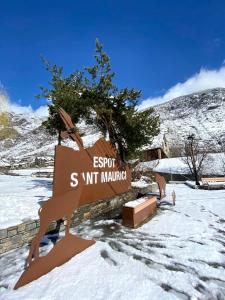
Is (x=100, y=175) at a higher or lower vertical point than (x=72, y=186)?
higher

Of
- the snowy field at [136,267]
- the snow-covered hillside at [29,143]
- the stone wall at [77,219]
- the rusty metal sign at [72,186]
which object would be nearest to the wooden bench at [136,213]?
the snowy field at [136,267]

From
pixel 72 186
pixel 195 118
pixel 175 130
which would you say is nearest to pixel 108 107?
pixel 72 186

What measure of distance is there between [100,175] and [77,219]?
5.88ft

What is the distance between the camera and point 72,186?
21.8ft

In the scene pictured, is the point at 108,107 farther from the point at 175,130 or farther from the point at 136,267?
the point at 175,130

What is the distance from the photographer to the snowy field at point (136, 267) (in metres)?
3.51

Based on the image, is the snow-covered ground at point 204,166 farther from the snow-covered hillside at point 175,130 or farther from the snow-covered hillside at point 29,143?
the snow-covered hillside at point 175,130

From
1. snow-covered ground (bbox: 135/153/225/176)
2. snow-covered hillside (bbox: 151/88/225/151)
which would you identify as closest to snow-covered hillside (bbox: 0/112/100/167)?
snow-covered ground (bbox: 135/153/225/176)

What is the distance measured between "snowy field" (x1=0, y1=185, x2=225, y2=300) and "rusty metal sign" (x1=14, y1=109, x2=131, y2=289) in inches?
7.1

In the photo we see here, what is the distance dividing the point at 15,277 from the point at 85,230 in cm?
269

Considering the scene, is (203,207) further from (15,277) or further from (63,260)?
(15,277)

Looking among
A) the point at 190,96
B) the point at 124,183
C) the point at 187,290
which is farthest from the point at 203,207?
the point at 190,96

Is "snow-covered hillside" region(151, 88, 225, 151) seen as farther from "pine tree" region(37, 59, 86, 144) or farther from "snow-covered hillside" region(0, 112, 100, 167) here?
Answer: "pine tree" region(37, 59, 86, 144)

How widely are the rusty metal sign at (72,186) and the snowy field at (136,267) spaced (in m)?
0.18
